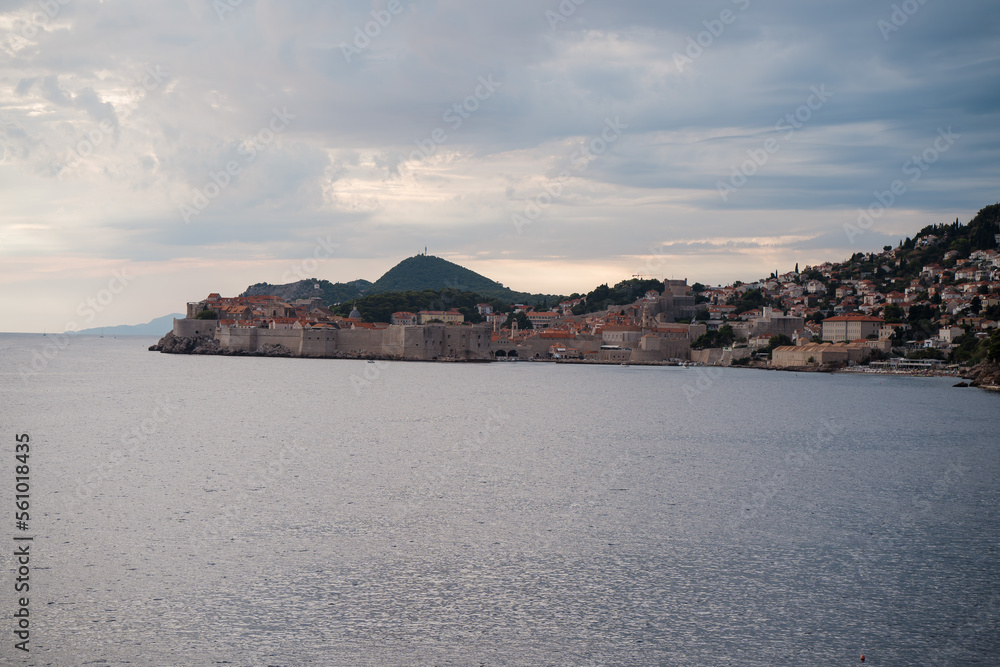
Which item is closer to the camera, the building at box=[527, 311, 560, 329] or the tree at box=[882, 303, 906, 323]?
the tree at box=[882, 303, 906, 323]

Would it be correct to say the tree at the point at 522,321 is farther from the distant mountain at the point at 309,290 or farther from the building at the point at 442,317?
the distant mountain at the point at 309,290

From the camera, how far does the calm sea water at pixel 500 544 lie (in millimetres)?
6258

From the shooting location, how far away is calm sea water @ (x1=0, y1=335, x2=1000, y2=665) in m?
6.26

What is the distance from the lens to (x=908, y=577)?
7.85 m

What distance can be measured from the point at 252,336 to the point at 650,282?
43.4 metres

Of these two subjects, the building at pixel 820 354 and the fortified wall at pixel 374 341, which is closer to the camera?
the building at pixel 820 354

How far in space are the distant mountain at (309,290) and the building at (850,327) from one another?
217 feet

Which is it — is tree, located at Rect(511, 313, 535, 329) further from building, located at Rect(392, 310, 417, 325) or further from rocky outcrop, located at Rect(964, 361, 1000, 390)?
rocky outcrop, located at Rect(964, 361, 1000, 390)

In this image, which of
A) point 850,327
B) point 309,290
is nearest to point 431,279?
point 309,290

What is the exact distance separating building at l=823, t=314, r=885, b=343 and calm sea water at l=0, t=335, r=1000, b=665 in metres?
39.2

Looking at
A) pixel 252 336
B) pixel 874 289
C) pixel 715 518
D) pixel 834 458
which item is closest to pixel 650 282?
pixel 874 289

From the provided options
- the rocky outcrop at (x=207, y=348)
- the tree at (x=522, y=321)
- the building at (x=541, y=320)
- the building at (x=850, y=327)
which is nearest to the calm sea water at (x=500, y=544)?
the rocky outcrop at (x=207, y=348)

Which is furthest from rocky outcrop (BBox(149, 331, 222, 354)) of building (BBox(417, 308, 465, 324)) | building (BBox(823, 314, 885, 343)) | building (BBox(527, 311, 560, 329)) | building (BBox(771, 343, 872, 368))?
building (BBox(823, 314, 885, 343))

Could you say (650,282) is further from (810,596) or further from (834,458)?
(810,596)
